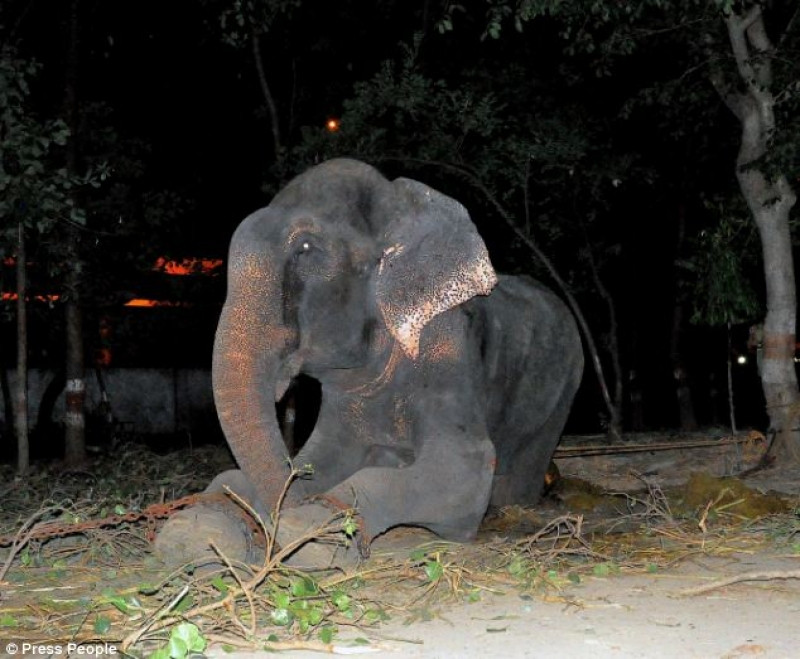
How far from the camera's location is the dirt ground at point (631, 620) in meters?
4.16

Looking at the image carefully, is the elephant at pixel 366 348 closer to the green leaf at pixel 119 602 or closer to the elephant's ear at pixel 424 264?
the elephant's ear at pixel 424 264

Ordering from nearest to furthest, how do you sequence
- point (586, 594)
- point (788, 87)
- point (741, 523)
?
point (586, 594)
point (741, 523)
point (788, 87)

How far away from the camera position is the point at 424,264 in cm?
651

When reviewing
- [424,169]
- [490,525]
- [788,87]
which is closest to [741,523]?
[490,525]

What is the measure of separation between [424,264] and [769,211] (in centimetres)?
598

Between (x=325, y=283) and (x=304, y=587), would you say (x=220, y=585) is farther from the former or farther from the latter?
(x=325, y=283)

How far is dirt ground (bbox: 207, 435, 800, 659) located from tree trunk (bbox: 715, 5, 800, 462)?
213 inches

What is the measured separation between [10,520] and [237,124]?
15642 millimetres

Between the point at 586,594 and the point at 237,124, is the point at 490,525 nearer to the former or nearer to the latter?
the point at 586,594

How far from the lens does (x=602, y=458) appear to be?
11.7 metres

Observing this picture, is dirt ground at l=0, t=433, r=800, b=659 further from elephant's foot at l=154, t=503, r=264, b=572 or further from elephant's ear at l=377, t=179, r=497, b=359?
elephant's ear at l=377, t=179, r=497, b=359

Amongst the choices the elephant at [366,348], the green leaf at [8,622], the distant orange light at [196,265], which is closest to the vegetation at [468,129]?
the distant orange light at [196,265]

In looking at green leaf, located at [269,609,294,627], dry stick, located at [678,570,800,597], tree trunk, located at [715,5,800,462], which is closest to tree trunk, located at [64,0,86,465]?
tree trunk, located at [715,5,800,462]

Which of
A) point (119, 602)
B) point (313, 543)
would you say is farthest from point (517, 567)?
point (119, 602)
